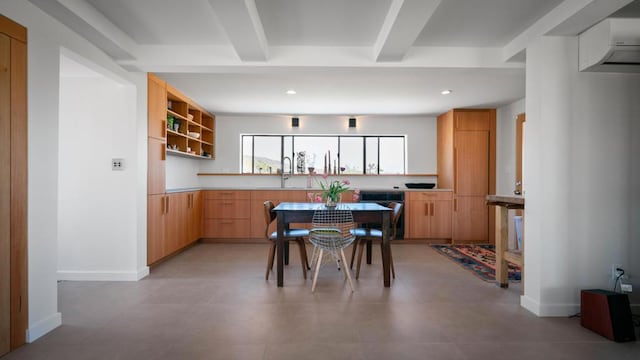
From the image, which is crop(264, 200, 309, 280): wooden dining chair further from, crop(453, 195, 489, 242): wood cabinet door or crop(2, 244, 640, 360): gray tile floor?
crop(453, 195, 489, 242): wood cabinet door

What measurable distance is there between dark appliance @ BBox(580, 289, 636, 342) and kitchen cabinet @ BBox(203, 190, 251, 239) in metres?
4.68

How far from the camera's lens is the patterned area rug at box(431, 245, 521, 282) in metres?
4.07

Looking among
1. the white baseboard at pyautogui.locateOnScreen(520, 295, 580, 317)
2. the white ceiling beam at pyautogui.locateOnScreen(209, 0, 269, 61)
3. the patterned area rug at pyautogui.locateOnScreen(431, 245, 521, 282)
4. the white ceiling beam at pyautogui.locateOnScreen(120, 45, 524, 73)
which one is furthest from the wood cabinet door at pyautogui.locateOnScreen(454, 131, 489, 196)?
the white ceiling beam at pyautogui.locateOnScreen(209, 0, 269, 61)

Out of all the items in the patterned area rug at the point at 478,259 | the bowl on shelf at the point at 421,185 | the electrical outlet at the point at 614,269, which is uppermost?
the bowl on shelf at the point at 421,185

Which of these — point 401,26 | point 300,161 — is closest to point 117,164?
point 401,26

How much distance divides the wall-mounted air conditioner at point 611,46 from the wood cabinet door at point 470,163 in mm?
3211

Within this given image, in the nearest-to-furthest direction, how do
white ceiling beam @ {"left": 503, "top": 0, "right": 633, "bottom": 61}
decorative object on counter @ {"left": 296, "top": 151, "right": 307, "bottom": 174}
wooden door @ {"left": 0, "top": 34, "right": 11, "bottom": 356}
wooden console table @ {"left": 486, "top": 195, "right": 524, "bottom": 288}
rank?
wooden door @ {"left": 0, "top": 34, "right": 11, "bottom": 356} < white ceiling beam @ {"left": 503, "top": 0, "right": 633, "bottom": 61} < wooden console table @ {"left": 486, "top": 195, "right": 524, "bottom": 288} < decorative object on counter @ {"left": 296, "top": 151, "right": 307, "bottom": 174}

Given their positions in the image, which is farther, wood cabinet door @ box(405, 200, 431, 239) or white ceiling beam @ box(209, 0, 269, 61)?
wood cabinet door @ box(405, 200, 431, 239)

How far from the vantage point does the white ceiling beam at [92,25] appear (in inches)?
99.4

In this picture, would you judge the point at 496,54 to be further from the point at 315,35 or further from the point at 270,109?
the point at 270,109

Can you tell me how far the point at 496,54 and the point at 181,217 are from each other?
432 cm

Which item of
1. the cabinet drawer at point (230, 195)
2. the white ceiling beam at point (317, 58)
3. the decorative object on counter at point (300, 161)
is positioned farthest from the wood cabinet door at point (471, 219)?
the cabinet drawer at point (230, 195)

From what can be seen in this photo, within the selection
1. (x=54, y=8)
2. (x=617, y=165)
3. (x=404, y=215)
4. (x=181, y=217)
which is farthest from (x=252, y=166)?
(x=617, y=165)

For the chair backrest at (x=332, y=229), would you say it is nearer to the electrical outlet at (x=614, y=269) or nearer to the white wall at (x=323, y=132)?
the electrical outlet at (x=614, y=269)
